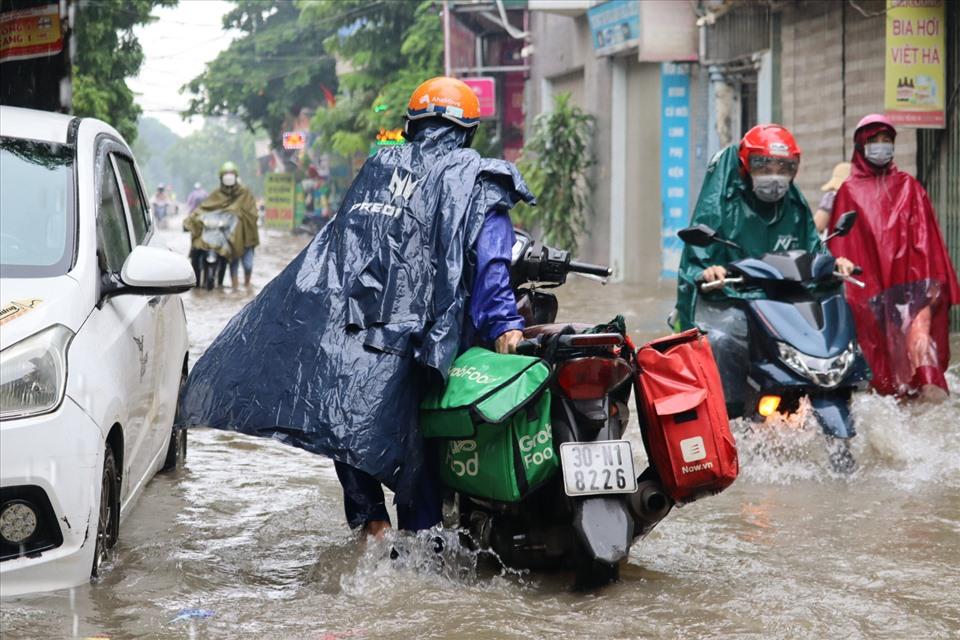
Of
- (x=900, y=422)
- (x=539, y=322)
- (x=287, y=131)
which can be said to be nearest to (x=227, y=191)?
(x=900, y=422)

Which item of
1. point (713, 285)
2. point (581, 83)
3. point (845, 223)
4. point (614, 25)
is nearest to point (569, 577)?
point (713, 285)

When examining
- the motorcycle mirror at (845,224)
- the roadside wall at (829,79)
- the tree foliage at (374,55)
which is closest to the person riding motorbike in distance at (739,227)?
the motorcycle mirror at (845,224)

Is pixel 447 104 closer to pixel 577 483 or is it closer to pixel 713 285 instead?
pixel 577 483

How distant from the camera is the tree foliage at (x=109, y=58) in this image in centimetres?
2255

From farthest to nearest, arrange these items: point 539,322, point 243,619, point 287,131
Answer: point 287,131, point 539,322, point 243,619

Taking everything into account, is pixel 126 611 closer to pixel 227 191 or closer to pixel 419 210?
pixel 419 210

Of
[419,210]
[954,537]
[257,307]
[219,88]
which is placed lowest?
[954,537]

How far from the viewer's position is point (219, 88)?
2016 inches

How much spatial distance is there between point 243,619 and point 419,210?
136 cm

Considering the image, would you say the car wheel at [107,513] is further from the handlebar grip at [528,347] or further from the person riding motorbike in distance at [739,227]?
the person riding motorbike in distance at [739,227]

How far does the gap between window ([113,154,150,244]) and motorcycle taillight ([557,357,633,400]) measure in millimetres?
2134

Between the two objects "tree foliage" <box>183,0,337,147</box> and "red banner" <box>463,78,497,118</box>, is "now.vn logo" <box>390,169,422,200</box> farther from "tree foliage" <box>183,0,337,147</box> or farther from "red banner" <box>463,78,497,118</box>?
"tree foliage" <box>183,0,337,147</box>

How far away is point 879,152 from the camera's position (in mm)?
7914

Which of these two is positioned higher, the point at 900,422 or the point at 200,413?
the point at 200,413
